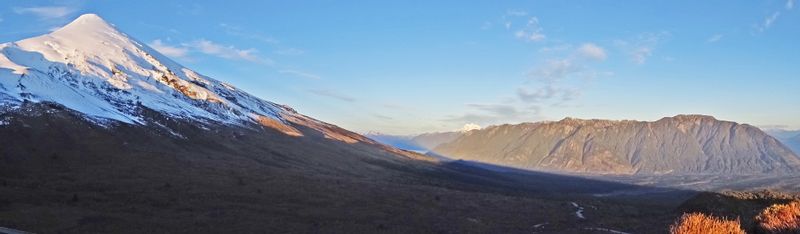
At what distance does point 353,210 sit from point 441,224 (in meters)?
7.36

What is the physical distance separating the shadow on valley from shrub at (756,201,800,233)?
21073 millimetres

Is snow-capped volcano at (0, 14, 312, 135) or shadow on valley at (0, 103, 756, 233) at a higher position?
snow-capped volcano at (0, 14, 312, 135)

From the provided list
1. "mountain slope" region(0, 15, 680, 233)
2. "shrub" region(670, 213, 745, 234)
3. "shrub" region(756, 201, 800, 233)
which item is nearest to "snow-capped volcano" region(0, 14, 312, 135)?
"mountain slope" region(0, 15, 680, 233)

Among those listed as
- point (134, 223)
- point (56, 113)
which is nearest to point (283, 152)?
point (56, 113)

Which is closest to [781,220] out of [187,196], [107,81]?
[187,196]

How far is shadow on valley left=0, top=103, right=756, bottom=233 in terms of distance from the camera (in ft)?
113

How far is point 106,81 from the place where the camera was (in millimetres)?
102125

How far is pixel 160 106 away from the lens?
333 feet

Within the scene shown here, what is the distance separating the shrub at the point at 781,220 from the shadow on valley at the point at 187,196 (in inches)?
830

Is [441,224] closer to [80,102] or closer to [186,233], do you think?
[186,233]

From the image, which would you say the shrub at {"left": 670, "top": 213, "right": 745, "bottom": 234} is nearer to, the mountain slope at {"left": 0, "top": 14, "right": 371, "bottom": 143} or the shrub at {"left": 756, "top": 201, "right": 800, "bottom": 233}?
the shrub at {"left": 756, "top": 201, "right": 800, "bottom": 233}

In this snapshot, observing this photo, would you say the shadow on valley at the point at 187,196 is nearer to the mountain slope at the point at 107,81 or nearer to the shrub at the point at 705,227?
the mountain slope at the point at 107,81

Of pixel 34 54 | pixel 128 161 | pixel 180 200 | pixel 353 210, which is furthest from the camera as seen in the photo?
pixel 34 54

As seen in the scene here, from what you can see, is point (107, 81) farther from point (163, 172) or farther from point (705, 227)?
point (705, 227)
